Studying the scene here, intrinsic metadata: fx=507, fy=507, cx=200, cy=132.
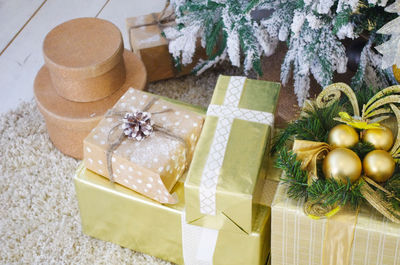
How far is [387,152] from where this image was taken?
1.00m

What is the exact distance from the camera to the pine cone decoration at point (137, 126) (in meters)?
1.19

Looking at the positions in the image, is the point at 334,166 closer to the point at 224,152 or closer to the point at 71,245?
the point at 224,152

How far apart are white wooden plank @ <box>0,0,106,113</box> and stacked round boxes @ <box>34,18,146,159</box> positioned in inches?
13.6

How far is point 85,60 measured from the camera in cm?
141

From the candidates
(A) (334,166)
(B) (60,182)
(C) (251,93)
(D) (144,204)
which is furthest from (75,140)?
(A) (334,166)

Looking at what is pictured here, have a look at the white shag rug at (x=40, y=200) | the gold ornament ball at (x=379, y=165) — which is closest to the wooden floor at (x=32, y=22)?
the white shag rug at (x=40, y=200)

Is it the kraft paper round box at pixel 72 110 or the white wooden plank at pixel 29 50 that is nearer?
the kraft paper round box at pixel 72 110

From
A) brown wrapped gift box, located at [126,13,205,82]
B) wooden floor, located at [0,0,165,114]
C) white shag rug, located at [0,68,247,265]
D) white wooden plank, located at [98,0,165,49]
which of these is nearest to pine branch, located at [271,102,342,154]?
white shag rug, located at [0,68,247,265]

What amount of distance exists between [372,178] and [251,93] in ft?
1.16

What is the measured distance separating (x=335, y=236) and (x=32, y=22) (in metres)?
1.70

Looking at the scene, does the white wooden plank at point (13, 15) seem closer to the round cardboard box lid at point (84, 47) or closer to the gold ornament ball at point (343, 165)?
the round cardboard box lid at point (84, 47)

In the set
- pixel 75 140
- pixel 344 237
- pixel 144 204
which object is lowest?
pixel 75 140

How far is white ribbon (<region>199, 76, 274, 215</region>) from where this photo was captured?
41.9 inches

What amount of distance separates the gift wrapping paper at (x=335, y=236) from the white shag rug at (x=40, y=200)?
1.40 feet
